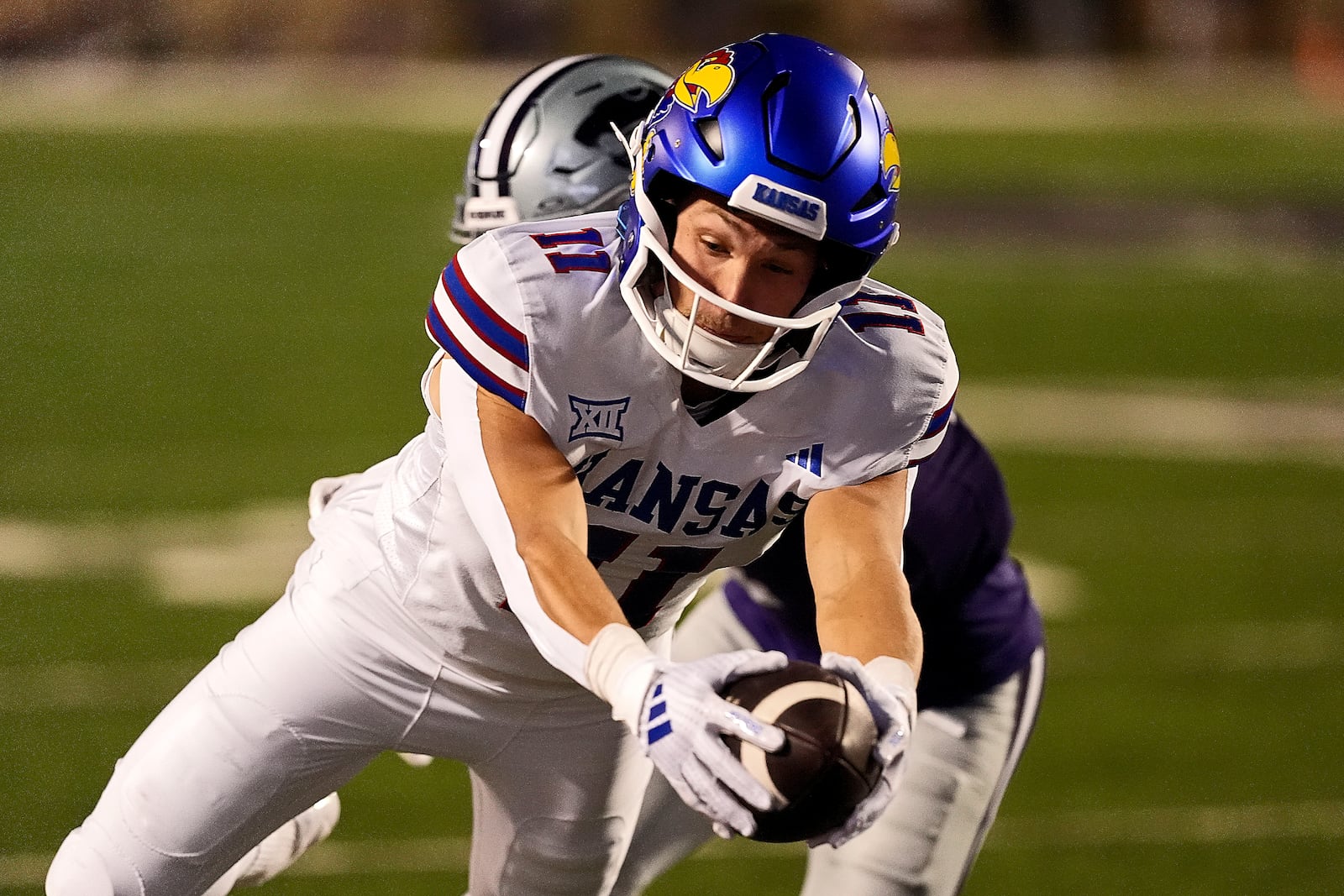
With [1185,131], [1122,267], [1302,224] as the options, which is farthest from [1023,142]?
[1122,267]

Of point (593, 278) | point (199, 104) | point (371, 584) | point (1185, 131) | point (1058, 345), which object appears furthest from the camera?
point (1185, 131)

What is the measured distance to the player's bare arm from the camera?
8.38 feet

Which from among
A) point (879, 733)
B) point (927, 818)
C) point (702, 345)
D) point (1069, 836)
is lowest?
point (1069, 836)

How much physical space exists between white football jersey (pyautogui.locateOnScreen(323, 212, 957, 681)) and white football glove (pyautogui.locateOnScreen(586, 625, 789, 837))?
307mm

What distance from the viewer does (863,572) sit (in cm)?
264

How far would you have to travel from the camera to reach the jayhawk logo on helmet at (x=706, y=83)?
2.68 m

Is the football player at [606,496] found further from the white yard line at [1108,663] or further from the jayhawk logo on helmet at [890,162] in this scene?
the white yard line at [1108,663]

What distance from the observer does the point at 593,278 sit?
2.74 meters

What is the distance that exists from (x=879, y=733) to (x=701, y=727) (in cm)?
27

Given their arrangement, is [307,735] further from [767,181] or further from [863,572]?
[767,181]

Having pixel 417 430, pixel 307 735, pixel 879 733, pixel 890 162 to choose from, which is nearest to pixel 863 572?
pixel 879 733

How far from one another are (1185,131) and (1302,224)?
619 centimetres

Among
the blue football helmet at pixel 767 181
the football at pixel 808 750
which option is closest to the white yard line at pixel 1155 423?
the blue football helmet at pixel 767 181

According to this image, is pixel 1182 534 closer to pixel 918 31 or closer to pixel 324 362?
pixel 324 362
